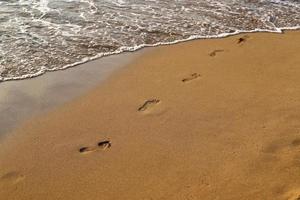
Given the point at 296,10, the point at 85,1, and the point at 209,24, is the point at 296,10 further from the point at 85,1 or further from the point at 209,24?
the point at 85,1

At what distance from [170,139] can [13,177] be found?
161 cm

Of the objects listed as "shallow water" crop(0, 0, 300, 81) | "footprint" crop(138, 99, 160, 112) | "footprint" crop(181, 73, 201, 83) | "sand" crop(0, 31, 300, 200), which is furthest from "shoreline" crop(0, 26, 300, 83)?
"footprint" crop(138, 99, 160, 112)

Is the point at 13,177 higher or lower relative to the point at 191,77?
lower

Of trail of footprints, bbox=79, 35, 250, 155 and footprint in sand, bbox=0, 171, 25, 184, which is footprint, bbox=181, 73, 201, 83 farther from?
footprint in sand, bbox=0, 171, 25, 184

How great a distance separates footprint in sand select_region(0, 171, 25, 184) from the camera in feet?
13.5

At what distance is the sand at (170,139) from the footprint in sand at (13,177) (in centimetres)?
1

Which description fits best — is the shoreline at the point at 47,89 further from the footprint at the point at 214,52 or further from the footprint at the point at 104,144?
the footprint at the point at 214,52

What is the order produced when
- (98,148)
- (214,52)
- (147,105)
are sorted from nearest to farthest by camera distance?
(98,148)
(147,105)
(214,52)

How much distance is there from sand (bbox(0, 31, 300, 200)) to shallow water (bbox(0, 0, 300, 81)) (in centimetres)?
107

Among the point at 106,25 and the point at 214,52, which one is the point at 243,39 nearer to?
the point at 214,52

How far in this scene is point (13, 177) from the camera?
417 cm

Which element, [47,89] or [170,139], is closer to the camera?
[170,139]

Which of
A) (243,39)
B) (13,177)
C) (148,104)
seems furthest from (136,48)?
(13,177)

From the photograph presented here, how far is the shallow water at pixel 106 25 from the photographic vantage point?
265 inches
